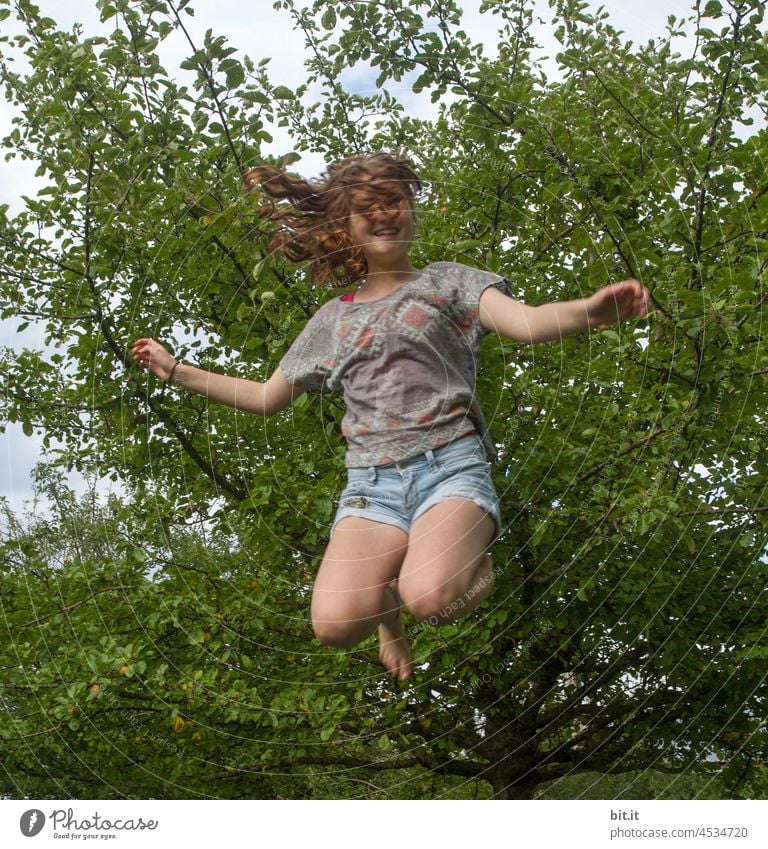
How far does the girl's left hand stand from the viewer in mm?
2219

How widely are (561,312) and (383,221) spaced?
650 millimetres

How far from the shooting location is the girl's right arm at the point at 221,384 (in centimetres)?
291

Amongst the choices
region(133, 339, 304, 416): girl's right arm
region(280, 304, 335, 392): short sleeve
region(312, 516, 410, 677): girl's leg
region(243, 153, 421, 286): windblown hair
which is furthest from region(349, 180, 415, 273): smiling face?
region(312, 516, 410, 677): girl's leg

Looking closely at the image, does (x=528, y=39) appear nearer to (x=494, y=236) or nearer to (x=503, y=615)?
(x=494, y=236)

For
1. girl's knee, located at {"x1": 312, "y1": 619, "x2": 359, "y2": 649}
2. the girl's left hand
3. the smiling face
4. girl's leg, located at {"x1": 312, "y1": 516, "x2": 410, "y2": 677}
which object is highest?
the smiling face

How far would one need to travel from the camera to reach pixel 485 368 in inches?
157

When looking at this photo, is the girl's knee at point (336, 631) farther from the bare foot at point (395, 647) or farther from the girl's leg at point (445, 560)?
the bare foot at point (395, 647)

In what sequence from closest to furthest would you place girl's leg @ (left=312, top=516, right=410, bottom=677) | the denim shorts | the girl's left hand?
the girl's left hand → girl's leg @ (left=312, top=516, right=410, bottom=677) → the denim shorts

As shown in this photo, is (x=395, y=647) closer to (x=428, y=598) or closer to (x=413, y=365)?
(x=428, y=598)
